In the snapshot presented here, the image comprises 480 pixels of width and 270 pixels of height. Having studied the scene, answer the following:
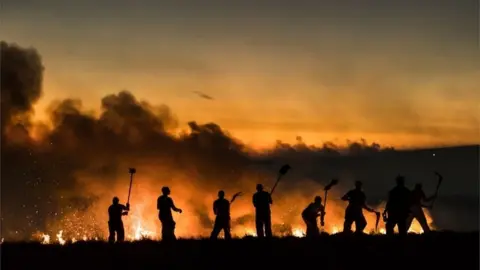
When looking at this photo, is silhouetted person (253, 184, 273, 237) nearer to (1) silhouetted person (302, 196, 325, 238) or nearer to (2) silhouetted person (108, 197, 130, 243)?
(1) silhouetted person (302, 196, 325, 238)

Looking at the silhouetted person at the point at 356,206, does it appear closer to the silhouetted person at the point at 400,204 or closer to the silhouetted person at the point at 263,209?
the silhouetted person at the point at 400,204

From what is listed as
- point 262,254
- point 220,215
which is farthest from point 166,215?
point 262,254

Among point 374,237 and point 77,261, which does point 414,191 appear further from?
point 77,261

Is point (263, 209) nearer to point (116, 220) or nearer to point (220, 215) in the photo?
point (220, 215)

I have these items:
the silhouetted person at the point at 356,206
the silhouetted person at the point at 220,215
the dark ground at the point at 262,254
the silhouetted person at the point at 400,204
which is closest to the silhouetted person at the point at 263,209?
the silhouetted person at the point at 220,215

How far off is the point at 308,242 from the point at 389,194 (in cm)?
396

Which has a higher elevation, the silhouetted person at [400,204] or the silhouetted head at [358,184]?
the silhouetted head at [358,184]

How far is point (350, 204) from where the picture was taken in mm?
29859

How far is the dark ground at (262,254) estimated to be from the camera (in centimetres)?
2355

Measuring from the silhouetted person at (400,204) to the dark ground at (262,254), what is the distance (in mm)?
1216

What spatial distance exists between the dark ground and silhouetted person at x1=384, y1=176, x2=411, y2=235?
1216mm

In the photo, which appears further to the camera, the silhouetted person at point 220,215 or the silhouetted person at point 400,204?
the silhouetted person at point 220,215

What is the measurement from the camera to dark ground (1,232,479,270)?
23.5m

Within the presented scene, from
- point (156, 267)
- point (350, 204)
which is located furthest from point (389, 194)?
point (156, 267)
